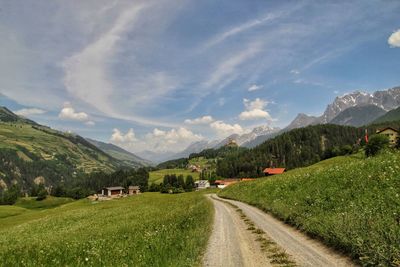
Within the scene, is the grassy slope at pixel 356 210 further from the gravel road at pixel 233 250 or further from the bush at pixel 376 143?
the bush at pixel 376 143

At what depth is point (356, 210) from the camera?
17531 mm

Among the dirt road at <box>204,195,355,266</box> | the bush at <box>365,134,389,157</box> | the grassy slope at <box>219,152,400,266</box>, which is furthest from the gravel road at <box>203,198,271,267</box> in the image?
the bush at <box>365,134,389,157</box>

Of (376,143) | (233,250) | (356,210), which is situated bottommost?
(233,250)

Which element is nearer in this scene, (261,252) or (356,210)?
(261,252)

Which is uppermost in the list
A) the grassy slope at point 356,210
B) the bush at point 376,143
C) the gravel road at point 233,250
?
the bush at point 376,143

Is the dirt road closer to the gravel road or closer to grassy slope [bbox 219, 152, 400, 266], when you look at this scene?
the gravel road

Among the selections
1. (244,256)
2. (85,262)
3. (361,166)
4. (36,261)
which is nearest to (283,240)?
(244,256)

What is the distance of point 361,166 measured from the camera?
28078 millimetres

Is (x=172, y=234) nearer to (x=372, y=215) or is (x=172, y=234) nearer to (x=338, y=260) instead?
(x=338, y=260)

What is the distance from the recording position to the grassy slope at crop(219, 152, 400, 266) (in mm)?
11898

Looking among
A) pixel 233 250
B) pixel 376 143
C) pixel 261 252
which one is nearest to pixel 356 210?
pixel 261 252

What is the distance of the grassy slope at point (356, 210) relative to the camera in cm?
1190

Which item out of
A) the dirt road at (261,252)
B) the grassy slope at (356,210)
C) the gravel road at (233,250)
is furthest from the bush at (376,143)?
the gravel road at (233,250)

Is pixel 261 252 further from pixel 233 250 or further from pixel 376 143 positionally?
pixel 376 143
